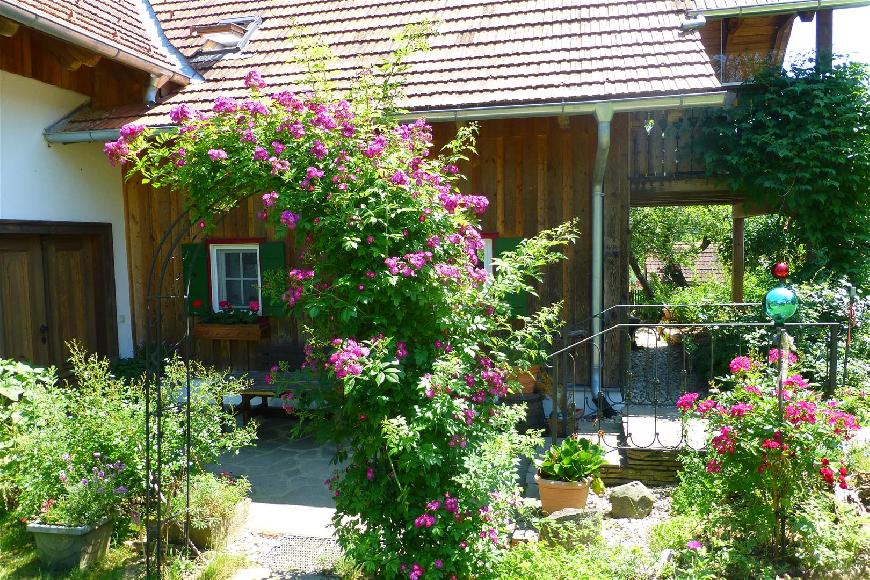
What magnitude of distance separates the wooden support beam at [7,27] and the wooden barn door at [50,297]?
6.78 ft

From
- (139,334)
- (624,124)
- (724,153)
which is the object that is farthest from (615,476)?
(139,334)

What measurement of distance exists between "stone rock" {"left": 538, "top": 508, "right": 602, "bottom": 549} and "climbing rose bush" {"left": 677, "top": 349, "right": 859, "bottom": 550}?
818 millimetres

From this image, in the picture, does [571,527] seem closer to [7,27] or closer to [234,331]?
[234,331]

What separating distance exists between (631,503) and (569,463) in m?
0.54

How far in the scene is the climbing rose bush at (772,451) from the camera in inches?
160

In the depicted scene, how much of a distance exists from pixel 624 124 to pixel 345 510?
5551 millimetres

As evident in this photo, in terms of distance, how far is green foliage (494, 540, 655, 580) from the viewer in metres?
3.92

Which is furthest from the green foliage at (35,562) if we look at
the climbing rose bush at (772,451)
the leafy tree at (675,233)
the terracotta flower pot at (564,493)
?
the leafy tree at (675,233)

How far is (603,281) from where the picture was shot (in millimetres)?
7758

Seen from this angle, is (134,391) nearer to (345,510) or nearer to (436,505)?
(345,510)

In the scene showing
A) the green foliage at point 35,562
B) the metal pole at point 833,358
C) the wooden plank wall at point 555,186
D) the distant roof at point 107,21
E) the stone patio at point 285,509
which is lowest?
the stone patio at point 285,509

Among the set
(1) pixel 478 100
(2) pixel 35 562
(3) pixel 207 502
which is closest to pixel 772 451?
(3) pixel 207 502

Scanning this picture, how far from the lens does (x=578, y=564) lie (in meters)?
3.96

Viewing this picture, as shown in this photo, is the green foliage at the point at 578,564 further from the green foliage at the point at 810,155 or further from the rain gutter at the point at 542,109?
the green foliage at the point at 810,155
